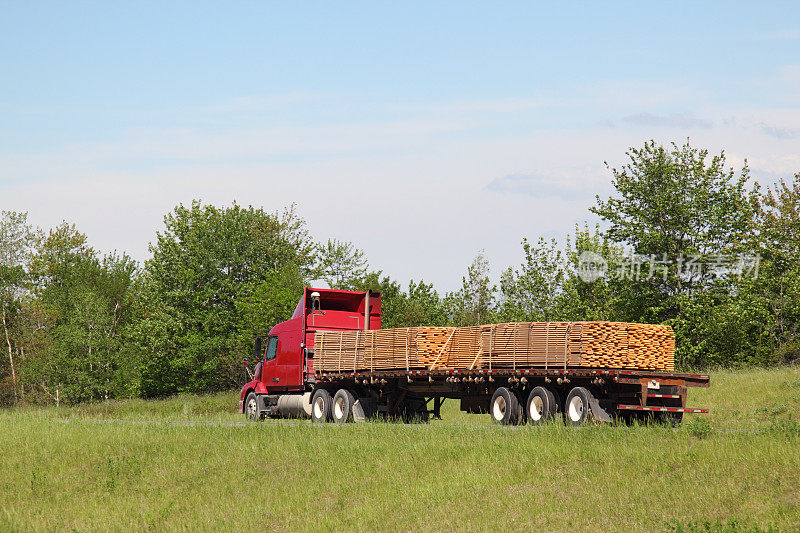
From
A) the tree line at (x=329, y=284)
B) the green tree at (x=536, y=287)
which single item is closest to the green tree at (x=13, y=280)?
the tree line at (x=329, y=284)

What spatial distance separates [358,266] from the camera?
70.0 metres

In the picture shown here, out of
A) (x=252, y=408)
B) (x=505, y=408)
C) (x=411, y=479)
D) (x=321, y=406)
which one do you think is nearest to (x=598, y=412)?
(x=505, y=408)

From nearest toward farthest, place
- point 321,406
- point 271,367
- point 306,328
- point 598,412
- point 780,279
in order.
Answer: point 598,412 → point 321,406 → point 306,328 → point 271,367 → point 780,279

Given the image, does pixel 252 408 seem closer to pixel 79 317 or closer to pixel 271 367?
pixel 271 367

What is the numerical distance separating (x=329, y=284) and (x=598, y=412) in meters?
49.9

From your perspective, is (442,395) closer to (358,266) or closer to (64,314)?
(358,266)

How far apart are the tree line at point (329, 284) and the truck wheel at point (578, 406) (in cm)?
2683

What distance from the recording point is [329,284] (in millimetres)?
66000

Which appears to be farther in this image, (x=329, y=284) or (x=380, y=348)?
(x=329, y=284)

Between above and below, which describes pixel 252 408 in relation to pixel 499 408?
below

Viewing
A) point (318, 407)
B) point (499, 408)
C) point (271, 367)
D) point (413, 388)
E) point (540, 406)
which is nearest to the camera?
point (540, 406)

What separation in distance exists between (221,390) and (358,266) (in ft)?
56.8

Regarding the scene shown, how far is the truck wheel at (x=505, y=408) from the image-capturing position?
1873 centimetres

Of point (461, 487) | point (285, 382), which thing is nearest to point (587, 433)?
point (461, 487)
